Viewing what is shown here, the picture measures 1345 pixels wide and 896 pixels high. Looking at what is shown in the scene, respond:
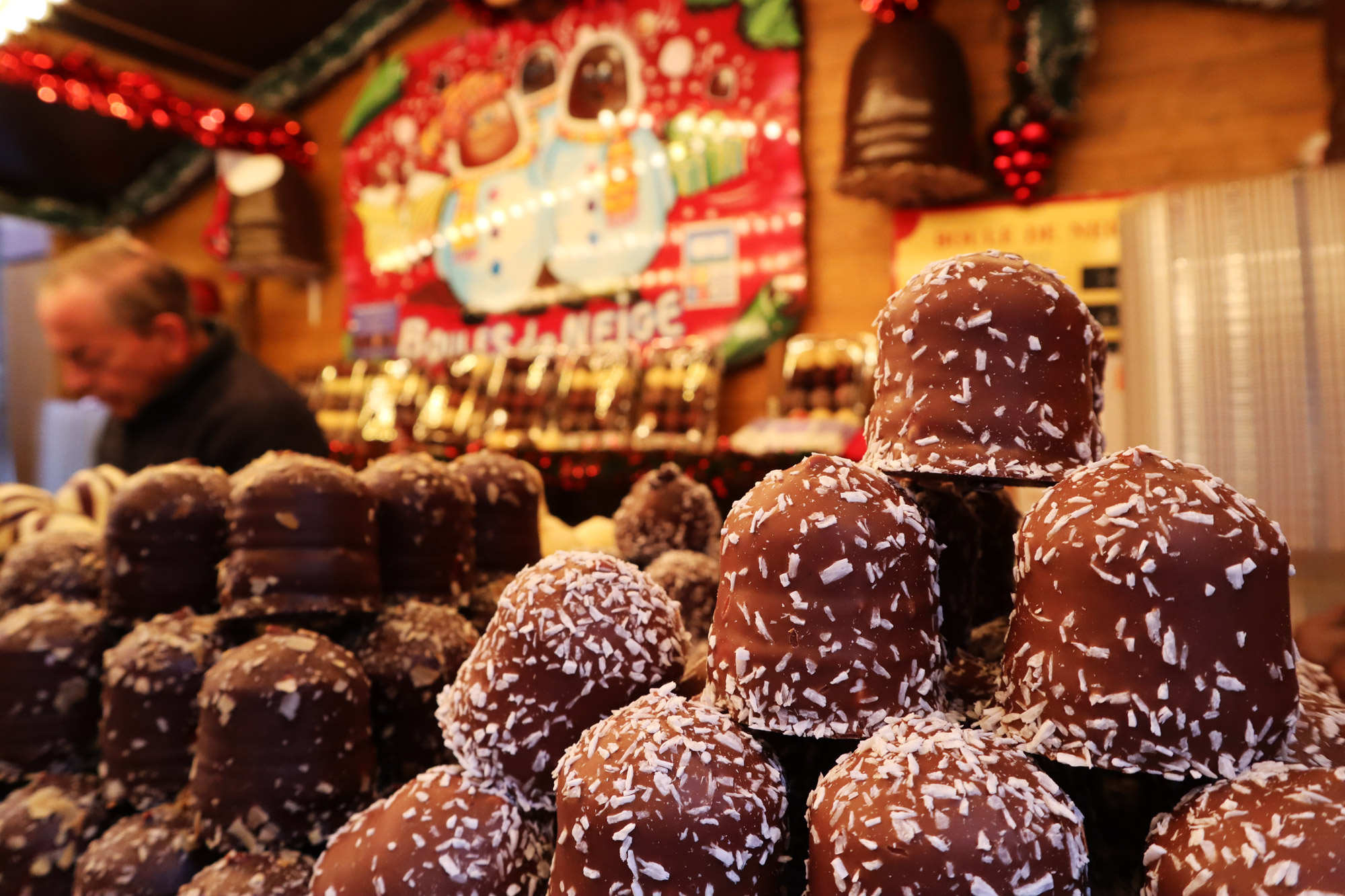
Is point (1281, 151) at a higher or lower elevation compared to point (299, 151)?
lower

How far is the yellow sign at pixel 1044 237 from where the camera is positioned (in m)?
3.61

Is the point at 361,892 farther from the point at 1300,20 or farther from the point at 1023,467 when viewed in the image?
the point at 1300,20

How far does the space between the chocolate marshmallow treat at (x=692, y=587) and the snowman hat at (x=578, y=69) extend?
153 inches

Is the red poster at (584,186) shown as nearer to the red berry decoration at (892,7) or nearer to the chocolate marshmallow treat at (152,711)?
the red berry decoration at (892,7)

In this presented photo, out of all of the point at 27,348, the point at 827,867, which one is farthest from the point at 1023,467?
the point at 27,348

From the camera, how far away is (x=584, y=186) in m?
4.77

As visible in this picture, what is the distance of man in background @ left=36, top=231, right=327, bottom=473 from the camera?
2258 mm

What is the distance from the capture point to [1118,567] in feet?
2.15

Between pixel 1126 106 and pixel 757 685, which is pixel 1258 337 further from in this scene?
pixel 1126 106

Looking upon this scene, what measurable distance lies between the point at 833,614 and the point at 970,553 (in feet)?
0.91

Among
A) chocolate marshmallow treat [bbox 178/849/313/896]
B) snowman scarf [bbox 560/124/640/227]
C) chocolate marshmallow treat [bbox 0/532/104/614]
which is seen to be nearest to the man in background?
chocolate marshmallow treat [bbox 0/532/104/614]

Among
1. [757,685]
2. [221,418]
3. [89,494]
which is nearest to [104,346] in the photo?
[221,418]

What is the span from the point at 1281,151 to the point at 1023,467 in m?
3.47

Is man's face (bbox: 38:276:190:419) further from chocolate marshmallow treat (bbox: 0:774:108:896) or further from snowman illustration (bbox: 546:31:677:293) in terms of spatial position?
snowman illustration (bbox: 546:31:677:293)
